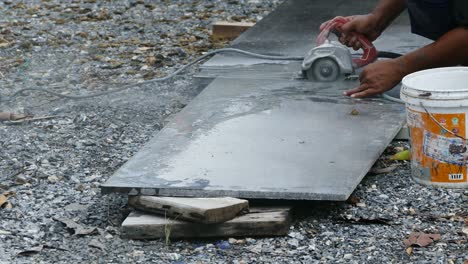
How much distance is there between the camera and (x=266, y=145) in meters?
4.31

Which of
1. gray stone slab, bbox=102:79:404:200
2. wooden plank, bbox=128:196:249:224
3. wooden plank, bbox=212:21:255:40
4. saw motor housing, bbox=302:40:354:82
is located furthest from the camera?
wooden plank, bbox=212:21:255:40

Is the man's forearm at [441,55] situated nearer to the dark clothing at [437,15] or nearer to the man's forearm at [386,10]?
the dark clothing at [437,15]

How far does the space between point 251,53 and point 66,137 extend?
1429 millimetres

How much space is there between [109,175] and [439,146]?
1.48 m

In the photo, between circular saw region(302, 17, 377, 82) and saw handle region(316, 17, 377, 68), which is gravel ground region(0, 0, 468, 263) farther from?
saw handle region(316, 17, 377, 68)

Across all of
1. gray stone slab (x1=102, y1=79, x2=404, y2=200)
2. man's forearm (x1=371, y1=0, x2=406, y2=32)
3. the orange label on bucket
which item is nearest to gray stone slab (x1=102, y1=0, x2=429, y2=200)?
gray stone slab (x1=102, y1=79, x2=404, y2=200)

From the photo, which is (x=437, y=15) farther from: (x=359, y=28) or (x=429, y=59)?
(x=359, y=28)

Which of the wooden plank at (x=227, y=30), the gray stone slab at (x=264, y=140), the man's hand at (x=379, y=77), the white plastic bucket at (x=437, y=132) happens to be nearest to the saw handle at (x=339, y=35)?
the gray stone slab at (x=264, y=140)

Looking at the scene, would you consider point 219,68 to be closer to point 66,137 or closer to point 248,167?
point 66,137

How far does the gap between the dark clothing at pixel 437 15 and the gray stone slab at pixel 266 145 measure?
1.40ft

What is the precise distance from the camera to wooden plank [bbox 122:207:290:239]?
364 cm

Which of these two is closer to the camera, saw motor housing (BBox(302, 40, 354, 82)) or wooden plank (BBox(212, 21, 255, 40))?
saw motor housing (BBox(302, 40, 354, 82))

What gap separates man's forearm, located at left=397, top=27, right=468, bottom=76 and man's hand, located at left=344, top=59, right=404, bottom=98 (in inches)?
1.5

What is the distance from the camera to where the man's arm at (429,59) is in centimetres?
462
